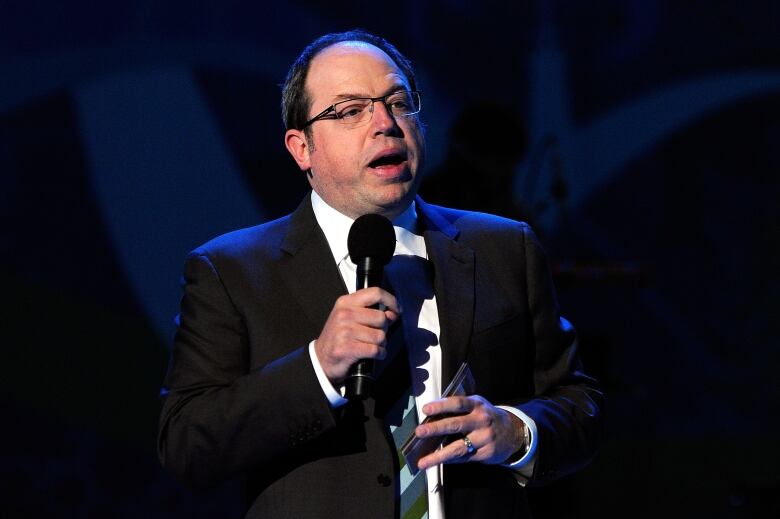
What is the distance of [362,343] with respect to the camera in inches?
58.8

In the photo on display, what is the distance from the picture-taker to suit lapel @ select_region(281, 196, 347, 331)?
177cm

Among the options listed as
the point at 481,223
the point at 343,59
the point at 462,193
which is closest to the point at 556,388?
the point at 481,223

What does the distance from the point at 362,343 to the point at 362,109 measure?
52 cm

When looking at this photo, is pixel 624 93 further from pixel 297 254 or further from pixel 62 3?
pixel 297 254

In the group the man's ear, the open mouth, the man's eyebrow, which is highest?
the man's eyebrow

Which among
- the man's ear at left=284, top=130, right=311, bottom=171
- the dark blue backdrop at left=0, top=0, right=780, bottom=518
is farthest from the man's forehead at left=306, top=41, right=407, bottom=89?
the dark blue backdrop at left=0, top=0, right=780, bottom=518

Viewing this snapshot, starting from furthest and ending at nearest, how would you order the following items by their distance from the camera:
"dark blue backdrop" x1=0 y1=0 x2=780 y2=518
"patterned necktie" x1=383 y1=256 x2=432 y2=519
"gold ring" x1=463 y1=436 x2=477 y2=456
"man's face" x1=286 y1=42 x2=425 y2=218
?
"dark blue backdrop" x1=0 y1=0 x2=780 y2=518
"man's face" x1=286 y1=42 x2=425 y2=218
"patterned necktie" x1=383 y1=256 x2=432 y2=519
"gold ring" x1=463 y1=436 x2=477 y2=456

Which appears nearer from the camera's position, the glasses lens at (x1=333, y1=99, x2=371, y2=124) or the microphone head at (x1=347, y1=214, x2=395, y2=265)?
the microphone head at (x1=347, y1=214, x2=395, y2=265)

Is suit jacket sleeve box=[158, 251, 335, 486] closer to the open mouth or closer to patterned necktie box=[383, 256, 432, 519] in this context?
patterned necktie box=[383, 256, 432, 519]

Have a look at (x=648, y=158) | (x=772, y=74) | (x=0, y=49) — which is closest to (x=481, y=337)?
(x=0, y=49)

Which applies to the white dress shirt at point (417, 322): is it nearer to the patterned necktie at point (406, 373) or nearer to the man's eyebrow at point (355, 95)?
the patterned necktie at point (406, 373)

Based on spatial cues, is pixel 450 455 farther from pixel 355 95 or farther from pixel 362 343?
pixel 355 95

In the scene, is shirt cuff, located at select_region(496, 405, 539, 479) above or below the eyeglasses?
below

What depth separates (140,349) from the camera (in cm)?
412
